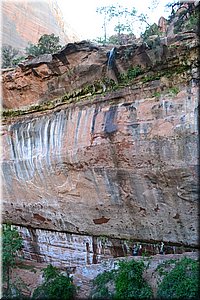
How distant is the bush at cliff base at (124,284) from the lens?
5.96 m

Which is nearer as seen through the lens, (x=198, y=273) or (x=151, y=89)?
(x=198, y=273)

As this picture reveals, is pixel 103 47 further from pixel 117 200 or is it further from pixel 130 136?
pixel 117 200

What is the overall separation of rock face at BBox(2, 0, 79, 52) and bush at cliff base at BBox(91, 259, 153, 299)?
18471 mm

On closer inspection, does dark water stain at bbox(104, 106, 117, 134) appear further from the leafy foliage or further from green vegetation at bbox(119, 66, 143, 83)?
the leafy foliage

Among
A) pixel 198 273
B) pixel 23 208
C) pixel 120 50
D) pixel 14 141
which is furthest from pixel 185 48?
pixel 23 208

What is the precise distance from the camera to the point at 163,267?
6.41 m

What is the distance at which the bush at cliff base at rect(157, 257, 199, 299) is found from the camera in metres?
5.52

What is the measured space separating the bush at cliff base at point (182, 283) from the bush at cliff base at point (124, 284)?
341mm

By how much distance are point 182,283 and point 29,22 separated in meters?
23.6

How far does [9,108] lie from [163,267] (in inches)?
262

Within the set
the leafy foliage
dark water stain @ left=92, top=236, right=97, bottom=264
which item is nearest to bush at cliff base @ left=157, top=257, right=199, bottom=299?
dark water stain @ left=92, top=236, right=97, bottom=264

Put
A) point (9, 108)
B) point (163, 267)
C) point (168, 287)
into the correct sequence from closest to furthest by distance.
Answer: point (168, 287)
point (163, 267)
point (9, 108)

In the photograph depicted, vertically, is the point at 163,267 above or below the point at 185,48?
below

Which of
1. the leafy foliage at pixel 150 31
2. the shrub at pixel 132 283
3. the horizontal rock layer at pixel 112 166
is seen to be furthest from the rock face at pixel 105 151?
the shrub at pixel 132 283
